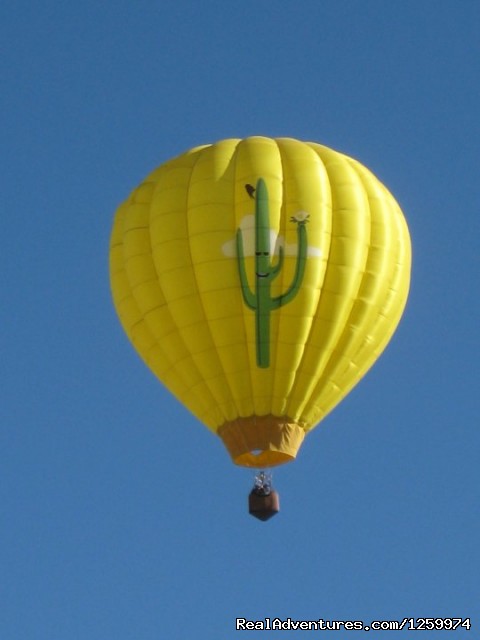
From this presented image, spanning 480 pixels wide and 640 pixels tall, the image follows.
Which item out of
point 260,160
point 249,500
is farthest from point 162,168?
point 249,500

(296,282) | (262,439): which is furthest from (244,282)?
(262,439)

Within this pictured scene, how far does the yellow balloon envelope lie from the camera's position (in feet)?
138

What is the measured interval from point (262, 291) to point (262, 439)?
179 centimetres

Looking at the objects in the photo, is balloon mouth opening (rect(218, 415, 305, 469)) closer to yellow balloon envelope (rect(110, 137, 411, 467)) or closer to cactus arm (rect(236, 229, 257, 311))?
yellow balloon envelope (rect(110, 137, 411, 467))

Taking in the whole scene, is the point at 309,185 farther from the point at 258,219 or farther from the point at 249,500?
the point at 249,500

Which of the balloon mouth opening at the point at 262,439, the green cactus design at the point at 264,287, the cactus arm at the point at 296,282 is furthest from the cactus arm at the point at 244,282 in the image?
the balloon mouth opening at the point at 262,439

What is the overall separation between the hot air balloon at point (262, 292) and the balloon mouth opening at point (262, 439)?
17mm

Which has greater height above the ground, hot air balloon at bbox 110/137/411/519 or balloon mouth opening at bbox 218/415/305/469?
hot air balloon at bbox 110/137/411/519

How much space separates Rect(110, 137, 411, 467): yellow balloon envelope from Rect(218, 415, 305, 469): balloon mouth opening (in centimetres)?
1

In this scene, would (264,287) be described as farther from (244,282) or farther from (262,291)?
(244,282)

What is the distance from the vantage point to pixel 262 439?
4197 cm

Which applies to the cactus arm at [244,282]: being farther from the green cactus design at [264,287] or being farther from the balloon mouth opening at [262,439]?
the balloon mouth opening at [262,439]

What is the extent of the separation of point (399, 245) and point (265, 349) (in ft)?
7.89

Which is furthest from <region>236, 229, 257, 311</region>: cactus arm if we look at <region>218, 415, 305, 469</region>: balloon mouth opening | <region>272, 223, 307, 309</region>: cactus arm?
<region>218, 415, 305, 469</region>: balloon mouth opening
